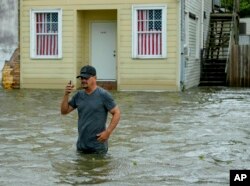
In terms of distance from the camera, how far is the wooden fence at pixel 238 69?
24.5m

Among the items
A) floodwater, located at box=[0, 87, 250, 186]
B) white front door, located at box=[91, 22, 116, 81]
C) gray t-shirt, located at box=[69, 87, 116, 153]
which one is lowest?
floodwater, located at box=[0, 87, 250, 186]

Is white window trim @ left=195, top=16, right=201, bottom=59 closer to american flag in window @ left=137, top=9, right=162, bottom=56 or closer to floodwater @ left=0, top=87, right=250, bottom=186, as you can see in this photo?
american flag in window @ left=137, top=9, right=162, bottom=56

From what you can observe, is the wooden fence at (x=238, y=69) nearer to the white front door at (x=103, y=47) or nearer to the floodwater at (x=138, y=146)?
the white front door at (x=103, y=47)

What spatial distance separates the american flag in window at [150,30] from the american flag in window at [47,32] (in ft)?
10.3

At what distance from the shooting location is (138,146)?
1039cm

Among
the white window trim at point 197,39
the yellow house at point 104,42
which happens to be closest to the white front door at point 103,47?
the yellow house at point 104,42

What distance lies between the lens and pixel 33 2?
22.7m

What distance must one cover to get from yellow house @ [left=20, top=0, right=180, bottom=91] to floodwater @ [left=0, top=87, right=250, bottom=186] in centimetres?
410

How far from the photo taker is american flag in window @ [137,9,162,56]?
21.8 m

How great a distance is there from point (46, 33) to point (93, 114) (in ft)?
46.3

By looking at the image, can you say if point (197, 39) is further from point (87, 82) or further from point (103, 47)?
point (87, 82)

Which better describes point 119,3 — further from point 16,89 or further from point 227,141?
point 227,141

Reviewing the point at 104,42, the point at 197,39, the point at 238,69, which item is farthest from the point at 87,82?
the point at 197,39

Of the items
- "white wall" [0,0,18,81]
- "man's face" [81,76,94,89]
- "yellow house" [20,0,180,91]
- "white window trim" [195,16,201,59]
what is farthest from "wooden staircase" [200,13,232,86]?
"man's face" [81,76,94,89]
